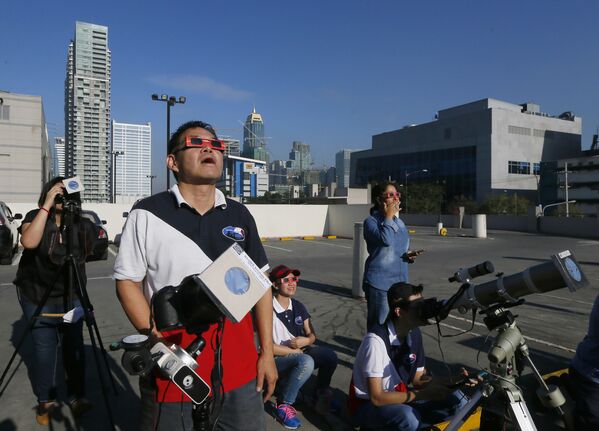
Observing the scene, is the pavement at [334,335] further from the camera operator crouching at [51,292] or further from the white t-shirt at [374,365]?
the white t-shirt at [374,365]

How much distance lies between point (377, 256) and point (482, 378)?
2.40 metres

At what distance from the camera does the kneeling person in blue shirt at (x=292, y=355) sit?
3.64m

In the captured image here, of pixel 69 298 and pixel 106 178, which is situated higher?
pixel 106 178

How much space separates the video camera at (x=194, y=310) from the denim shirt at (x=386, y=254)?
2.95m

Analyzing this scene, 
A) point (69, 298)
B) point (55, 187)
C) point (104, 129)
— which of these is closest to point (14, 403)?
point (69, 298)

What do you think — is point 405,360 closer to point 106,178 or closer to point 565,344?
point 565,344

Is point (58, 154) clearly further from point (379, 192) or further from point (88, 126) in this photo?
point (379, 192)

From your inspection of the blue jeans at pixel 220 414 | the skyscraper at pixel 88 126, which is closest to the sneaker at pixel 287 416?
the blue jeans at pixel 220 414

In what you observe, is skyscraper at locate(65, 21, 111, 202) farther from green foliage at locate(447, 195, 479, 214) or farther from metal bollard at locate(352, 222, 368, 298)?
metal bollard at locate(352, 222, 368, 298)

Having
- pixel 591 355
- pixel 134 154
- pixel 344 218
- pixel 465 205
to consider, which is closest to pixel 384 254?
pixel 591 355

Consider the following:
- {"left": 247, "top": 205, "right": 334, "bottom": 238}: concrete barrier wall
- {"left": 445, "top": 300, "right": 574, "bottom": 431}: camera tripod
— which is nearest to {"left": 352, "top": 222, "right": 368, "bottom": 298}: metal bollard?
{"left": 445, "top": 300, "right": 574, "bottom": 431}: camera tripod

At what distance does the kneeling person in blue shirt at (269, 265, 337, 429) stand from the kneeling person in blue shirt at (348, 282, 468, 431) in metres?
0.61

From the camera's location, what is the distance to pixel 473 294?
2.18 meters

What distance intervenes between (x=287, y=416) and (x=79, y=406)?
1734 millimetres
